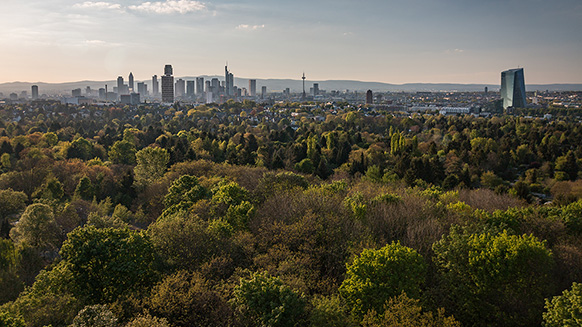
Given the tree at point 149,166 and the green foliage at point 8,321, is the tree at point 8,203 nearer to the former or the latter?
the tree at point 149,166

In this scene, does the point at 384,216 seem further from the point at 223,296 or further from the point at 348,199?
the point at 223,296

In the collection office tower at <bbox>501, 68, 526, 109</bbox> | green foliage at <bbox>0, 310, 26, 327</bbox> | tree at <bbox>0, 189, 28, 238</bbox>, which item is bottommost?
tree at <bbox>0, 189, 28, 238</bbox>

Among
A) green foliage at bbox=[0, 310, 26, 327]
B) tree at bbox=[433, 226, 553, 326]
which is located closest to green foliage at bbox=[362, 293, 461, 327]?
tree at bbox=[433, 226, 553, 326]

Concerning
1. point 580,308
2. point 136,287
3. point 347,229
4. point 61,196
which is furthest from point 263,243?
point 61,196

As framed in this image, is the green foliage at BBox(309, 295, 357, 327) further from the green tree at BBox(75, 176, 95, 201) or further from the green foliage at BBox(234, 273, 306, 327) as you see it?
the green tree at BBox(75, 176, 95, 201)

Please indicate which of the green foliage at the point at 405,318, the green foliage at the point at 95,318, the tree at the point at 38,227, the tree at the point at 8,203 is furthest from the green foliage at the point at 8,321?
the tree at the point at 8,203

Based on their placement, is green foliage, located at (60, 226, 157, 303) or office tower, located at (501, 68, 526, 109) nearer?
green foliage, located at (60, 226, 157, 303)
